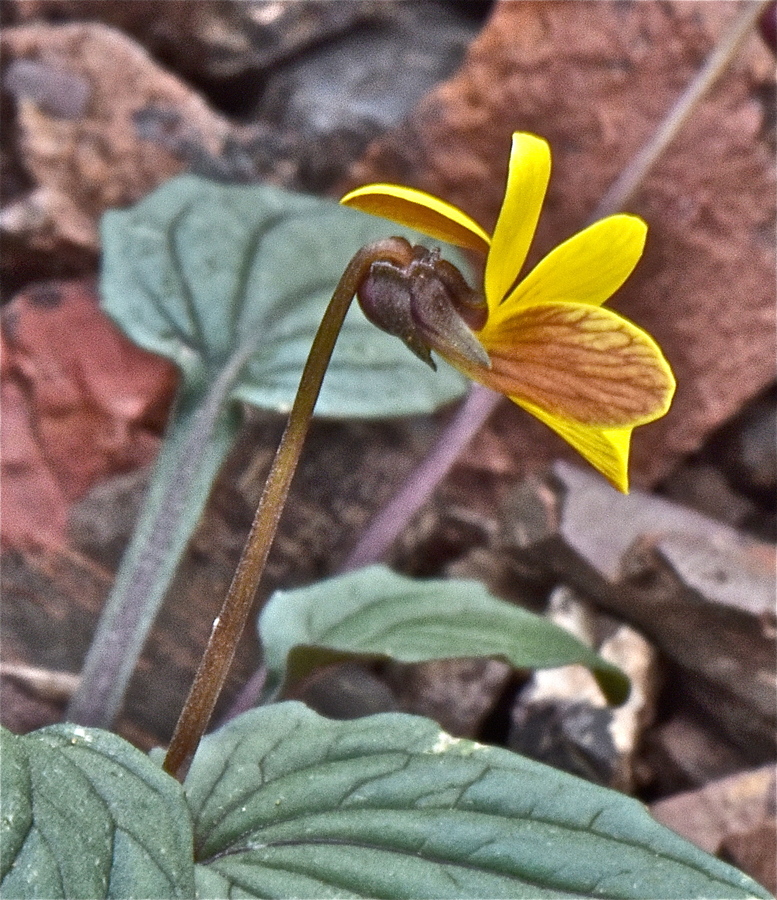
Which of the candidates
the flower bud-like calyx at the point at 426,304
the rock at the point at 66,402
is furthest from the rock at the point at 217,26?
the flower bud-like calyx at the point at 426,304

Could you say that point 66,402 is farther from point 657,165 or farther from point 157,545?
point 657,165

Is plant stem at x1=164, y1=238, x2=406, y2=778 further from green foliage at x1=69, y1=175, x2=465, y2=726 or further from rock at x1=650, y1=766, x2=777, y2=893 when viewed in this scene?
rock at x1=650, y1=766, x2=777, y2=893

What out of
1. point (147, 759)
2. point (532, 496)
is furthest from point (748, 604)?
point (147, 759)

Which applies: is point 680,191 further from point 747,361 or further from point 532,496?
point 532,496

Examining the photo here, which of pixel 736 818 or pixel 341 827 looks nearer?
pixel 341 827

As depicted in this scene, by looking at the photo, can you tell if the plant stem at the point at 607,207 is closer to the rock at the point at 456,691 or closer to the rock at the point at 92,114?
the rock at the point at 456,691

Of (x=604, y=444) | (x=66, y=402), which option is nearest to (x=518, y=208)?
(x=604, y=444)

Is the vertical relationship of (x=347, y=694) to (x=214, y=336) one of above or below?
below

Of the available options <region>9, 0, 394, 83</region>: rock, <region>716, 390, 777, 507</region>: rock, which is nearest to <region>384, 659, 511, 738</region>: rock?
<region>716, 390, 777, 507</region>: rock
